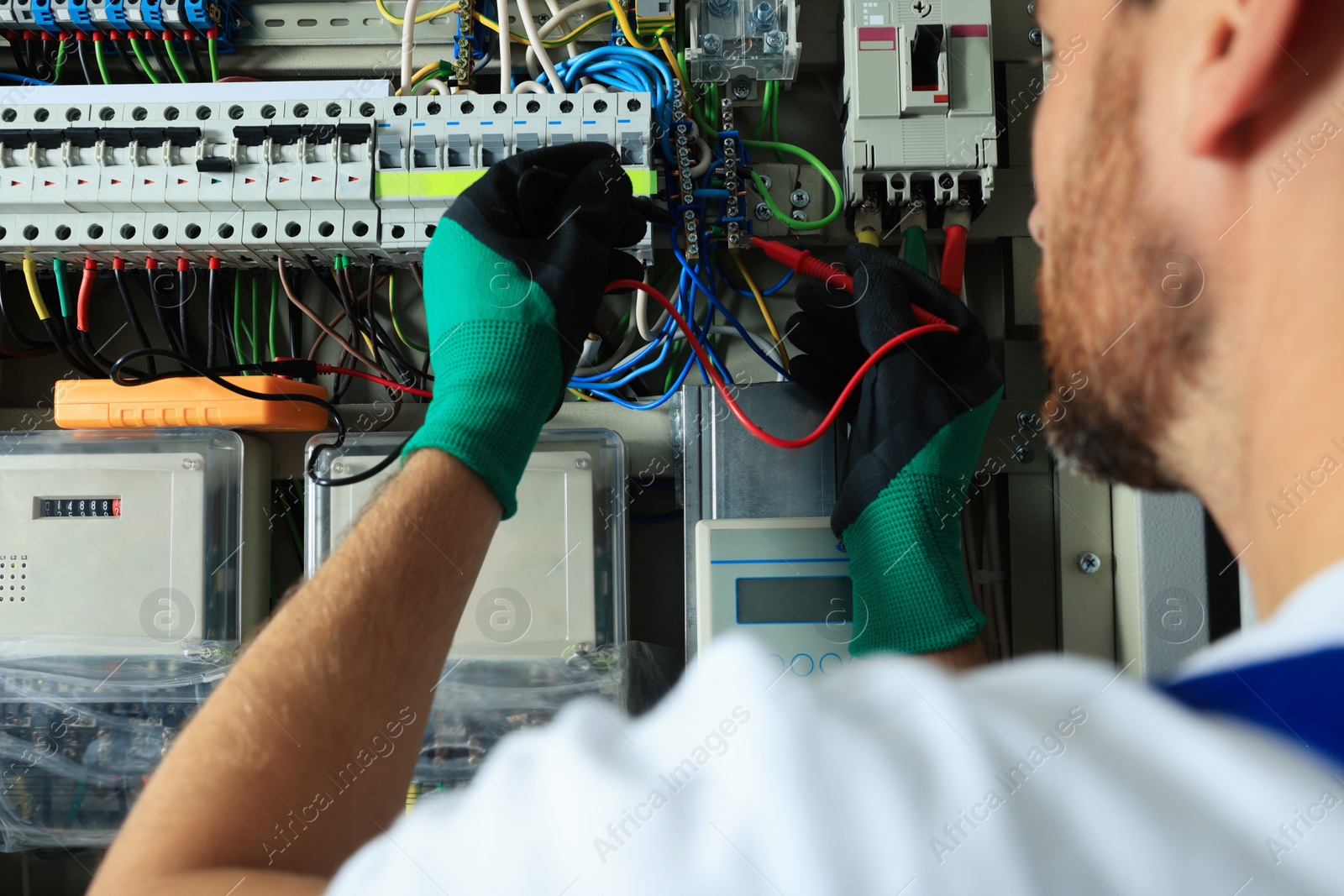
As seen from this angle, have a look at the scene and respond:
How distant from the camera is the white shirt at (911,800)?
346 mm

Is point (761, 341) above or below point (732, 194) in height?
below

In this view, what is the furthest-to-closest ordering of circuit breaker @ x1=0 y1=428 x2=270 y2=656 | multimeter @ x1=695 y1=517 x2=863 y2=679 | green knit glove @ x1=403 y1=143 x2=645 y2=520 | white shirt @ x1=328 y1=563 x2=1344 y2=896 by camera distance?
circuit breaker @ x1=0 y1=428 x2=270 y2=656 → multimeter @ x1=695 y1=517 x2=863 y2=679 → green knit glove @ x1=403 y1=143 x2=645 y2=520 → white shirt @ x1=328 y1=563 x2=1344 y2=896

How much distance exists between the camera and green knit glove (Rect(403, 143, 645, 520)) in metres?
0.94

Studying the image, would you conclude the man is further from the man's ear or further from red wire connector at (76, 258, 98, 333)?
red wire connector at (76, 258, 98, 333)

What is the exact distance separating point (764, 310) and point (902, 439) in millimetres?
357

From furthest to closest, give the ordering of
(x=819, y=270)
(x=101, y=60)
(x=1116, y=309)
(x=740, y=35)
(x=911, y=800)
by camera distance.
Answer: (x=101, y=60)
(x=740, y=35)
(x=819, y=270)
(x=1116, y=309)
(x=911, y=800)

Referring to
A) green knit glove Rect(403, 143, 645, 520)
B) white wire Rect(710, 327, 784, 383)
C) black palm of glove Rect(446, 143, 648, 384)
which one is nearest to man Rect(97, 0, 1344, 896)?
green knit glove Rect(403, 143, 645, 520)

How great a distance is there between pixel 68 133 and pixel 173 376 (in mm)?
388

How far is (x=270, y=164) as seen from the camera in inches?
46.6

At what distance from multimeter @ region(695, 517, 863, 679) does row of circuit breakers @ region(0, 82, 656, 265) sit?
1.68ft

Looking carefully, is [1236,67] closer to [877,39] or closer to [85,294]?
[877,39]

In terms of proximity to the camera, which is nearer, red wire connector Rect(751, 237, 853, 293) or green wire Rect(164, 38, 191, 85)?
red wire connector Rect(751, 237, 853, 293)

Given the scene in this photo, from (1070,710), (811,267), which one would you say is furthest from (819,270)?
(1070,710)

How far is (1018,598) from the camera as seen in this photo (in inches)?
47.8
